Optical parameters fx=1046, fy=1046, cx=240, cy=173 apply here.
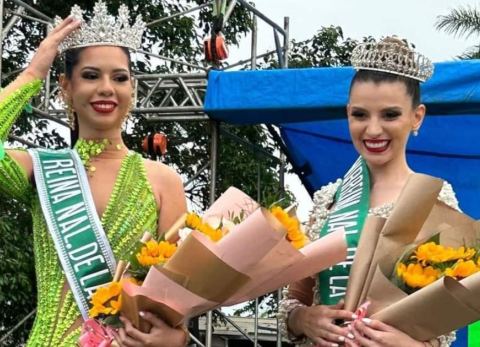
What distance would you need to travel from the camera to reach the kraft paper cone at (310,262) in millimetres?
2322

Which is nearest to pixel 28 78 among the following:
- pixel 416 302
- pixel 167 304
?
pixel 167 304

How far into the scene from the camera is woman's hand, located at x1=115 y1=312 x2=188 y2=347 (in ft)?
7.64

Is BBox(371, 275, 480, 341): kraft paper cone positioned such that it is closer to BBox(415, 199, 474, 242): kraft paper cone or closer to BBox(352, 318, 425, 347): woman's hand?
BBox(352, 318, 425, 347): woman's hand

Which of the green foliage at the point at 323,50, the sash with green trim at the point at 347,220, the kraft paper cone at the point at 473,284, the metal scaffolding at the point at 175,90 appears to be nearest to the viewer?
the kraft paper cone at the point at 473,284

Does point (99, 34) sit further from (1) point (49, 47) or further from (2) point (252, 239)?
(2) point (252, 239)

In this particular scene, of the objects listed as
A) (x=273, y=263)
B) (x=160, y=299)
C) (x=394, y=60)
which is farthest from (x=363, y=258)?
(x=394, y=60)

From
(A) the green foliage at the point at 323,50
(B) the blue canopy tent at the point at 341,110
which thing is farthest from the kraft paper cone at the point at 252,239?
(A) the green foliage at the point at 323,50

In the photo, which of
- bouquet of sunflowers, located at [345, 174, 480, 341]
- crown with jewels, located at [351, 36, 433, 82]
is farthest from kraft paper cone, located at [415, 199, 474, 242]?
crown with jewels, located at [351, 36, 433, 82]

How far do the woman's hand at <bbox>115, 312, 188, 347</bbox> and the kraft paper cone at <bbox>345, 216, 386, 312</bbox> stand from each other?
0.41 meters

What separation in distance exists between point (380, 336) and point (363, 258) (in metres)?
0.21

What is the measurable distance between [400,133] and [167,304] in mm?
790

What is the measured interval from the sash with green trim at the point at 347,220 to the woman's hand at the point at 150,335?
18.1 inches

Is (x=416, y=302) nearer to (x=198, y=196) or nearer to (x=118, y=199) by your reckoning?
(x=118, y=199)

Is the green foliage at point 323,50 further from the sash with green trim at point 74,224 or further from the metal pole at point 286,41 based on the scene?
the sash with green trim at point 74,224
